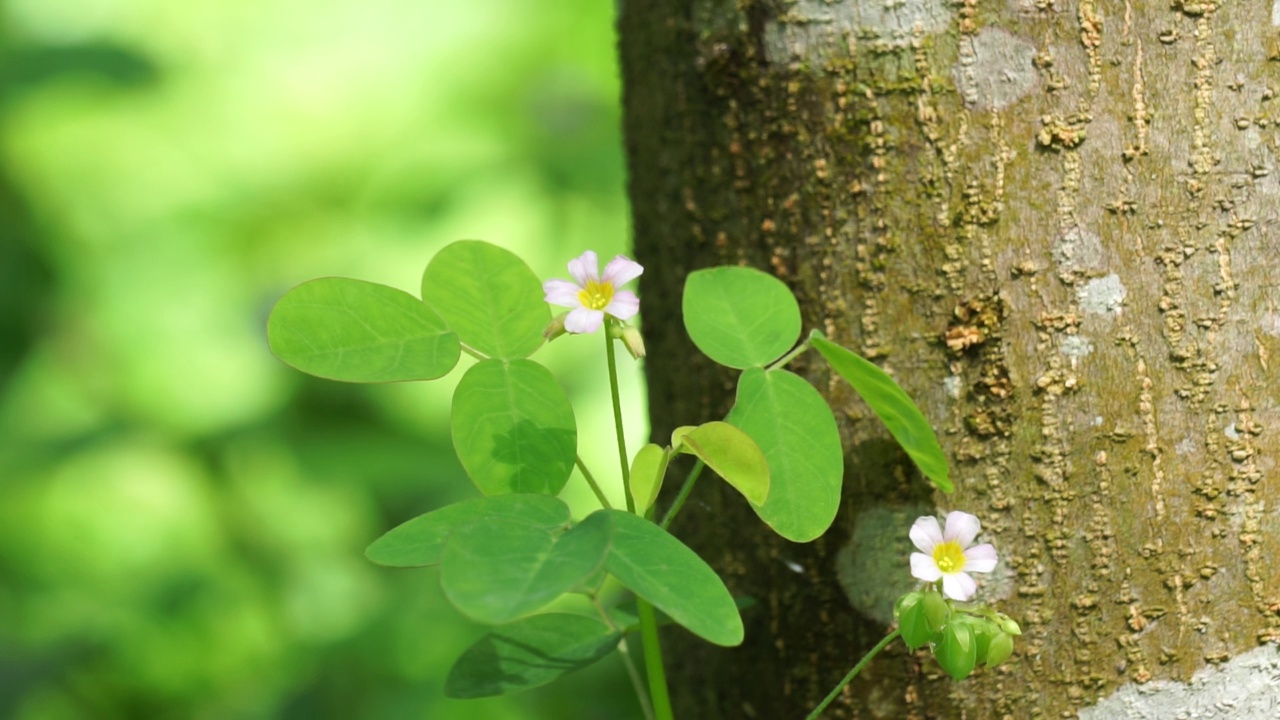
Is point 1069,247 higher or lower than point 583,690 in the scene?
higher

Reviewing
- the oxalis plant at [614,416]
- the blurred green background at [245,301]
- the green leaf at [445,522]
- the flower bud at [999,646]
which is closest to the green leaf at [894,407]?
the oxalis plant at [614,416]

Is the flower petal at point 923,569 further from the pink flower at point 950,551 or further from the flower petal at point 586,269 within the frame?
the flower petal at point 586,269

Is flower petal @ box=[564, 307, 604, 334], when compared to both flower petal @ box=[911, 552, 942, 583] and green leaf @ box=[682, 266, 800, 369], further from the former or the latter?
flower petal @ box=[911, 552, 942, 583]

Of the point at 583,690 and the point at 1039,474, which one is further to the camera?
the point at 583,690

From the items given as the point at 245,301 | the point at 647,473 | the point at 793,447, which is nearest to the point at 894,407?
the point at 793,447

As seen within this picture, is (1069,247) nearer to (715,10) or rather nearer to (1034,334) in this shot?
(1034,334)

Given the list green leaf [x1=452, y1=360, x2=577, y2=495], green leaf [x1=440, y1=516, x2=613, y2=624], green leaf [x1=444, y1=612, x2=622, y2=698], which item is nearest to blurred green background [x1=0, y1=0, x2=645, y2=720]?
green leaf [x1=444, y1=612, x2=622, y2=698]

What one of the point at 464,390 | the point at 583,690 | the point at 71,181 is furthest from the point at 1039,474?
the point at 71,181
